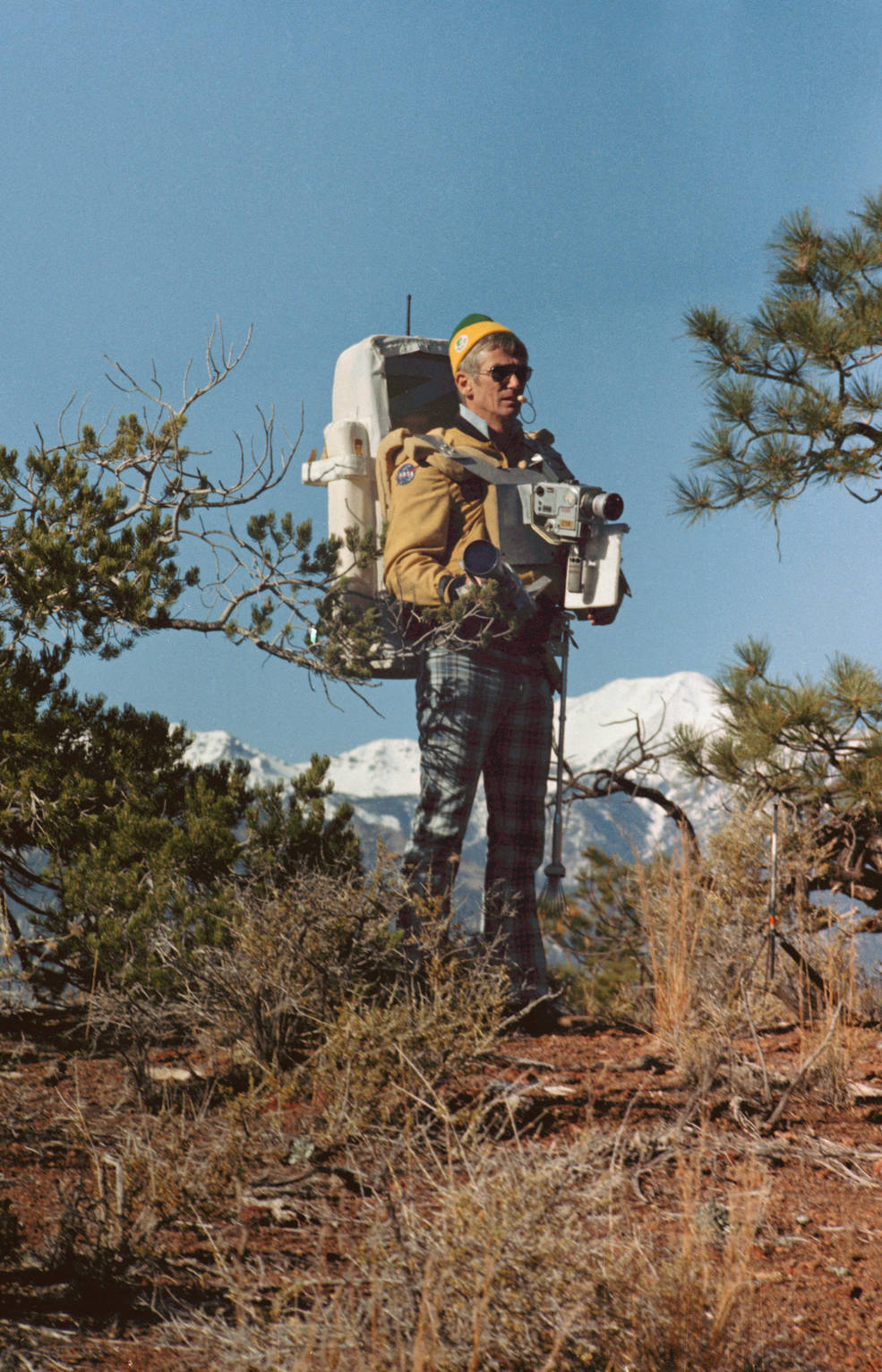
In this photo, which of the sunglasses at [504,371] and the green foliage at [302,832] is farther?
the sunglasses at [504,371]

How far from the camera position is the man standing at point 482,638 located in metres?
5.80

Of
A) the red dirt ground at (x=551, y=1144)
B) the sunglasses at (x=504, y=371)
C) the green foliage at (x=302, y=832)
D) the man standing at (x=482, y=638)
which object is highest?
the sunglasses at (x=504, y=371)

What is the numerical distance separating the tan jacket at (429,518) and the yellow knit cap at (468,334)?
448mm

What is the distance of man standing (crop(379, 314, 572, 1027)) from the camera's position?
19.0 feet

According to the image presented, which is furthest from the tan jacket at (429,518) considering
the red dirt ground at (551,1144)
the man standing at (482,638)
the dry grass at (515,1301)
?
the dry grass at (515,1301)

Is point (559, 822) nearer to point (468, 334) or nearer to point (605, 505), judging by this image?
point (605, 505)

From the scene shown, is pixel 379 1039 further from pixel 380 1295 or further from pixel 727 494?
pixel 727 494

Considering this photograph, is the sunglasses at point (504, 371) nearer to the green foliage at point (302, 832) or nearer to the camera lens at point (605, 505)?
the camera lens at point (605, 505)

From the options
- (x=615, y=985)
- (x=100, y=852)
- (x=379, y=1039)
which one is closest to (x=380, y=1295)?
(x=379, y=1039)

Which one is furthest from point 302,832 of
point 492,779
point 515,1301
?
point 515,1301

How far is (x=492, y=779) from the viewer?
6160 mm

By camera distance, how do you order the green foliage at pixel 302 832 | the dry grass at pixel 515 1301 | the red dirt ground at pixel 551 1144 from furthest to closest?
the green foliage at pixel 302 832, the red dirt ground at pixel 551 1144, the dry grass at pixel 515 1301

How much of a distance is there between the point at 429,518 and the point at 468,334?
1.10 m

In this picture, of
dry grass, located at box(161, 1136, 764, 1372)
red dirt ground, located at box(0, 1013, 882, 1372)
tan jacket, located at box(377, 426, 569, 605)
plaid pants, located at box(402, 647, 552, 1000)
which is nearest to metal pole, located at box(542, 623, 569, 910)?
plaid pants, located at box(402, 647, 552, 1000)
